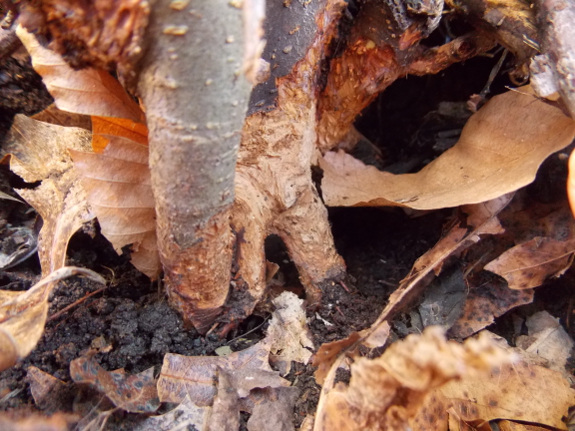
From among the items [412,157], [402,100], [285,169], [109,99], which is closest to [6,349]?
[109,99]

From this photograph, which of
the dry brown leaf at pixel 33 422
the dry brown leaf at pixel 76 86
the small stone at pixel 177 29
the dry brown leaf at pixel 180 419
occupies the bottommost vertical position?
the dry brown leaf at pixel 180 419

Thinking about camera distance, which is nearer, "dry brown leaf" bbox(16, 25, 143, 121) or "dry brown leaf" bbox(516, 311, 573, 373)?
"dry brown leaf" bbox(16, 25, 143, 121)

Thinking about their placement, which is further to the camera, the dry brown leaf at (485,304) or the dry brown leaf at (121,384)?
the dry brown leaf at (485,304)

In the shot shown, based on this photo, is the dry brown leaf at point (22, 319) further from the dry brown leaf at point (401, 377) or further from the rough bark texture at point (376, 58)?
the rough bark texture at point (376, 58)

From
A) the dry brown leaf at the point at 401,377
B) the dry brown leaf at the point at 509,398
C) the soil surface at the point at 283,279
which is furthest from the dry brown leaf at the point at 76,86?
the dry brown leaf at the point at 509,398

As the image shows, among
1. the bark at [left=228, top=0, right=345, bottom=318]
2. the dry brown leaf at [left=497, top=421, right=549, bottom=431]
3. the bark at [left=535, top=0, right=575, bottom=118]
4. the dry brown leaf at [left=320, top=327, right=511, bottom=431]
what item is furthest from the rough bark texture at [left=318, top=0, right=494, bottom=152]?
the dry brown leaf at [left=497, top=421, right=549, bottom=431]

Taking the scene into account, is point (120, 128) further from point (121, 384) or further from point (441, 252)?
point (441, 252)

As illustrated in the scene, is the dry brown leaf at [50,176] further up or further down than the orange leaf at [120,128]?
further down

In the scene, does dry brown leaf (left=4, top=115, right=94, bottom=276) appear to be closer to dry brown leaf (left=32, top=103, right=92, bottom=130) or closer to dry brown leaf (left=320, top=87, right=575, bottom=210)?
dry brown leaf (left=32, top=103, right=92, bottom=130)
